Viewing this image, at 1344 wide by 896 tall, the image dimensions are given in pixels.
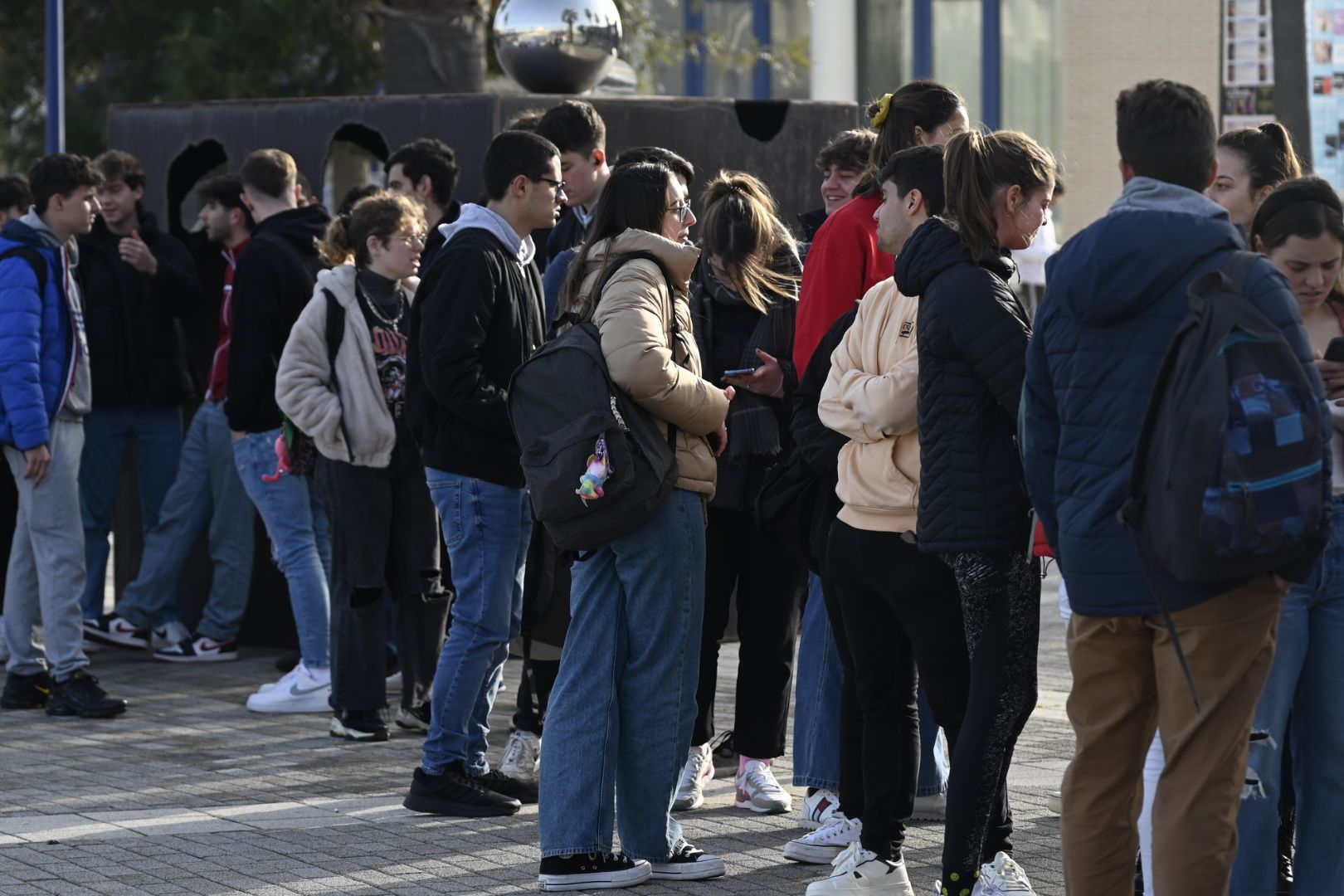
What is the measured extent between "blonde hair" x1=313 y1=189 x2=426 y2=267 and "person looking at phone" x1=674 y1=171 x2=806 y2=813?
4.74 ft

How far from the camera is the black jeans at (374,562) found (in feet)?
24.7

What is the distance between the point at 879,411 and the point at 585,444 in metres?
0.77

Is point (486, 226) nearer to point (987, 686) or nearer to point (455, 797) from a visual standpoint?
point (455, 797)

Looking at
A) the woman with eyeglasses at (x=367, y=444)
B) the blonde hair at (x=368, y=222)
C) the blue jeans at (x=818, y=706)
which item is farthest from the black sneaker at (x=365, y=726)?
the blue jeans at (x=818, y=706)

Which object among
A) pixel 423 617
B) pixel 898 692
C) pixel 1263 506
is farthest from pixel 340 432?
pixel 1263 506

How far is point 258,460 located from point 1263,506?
5.52 meters

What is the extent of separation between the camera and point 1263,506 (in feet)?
12.3

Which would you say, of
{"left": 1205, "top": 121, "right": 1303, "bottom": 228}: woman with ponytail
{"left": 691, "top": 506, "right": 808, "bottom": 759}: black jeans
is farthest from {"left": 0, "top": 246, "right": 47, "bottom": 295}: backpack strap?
{"left": 1205, "top": 121, "right": 1303, "bottom": 228}: woman with ponytail

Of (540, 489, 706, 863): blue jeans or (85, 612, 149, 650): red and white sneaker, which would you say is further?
(85, 612, 149, 650): red and white sneaker

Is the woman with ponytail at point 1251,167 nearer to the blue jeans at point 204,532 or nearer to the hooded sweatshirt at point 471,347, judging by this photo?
the hooded sweatshirt at point 471,347

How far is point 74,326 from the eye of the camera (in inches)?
320

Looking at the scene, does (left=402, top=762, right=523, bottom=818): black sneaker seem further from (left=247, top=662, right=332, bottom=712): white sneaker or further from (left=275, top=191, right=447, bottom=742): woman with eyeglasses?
(left=247, top=662, right=332, bottom=712): white sneaker

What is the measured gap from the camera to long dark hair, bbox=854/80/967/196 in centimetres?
580

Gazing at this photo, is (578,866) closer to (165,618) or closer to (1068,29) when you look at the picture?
(165,618)
